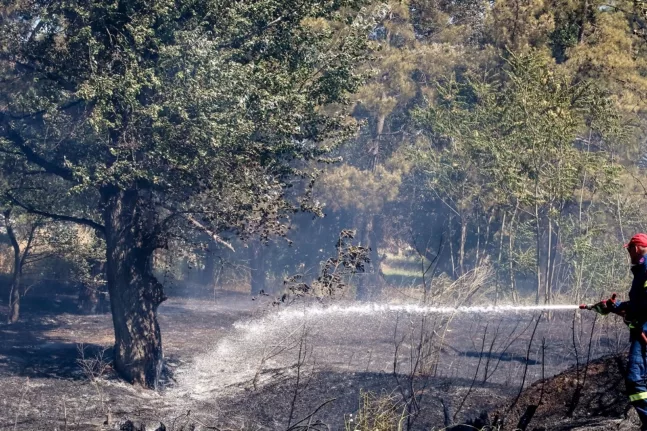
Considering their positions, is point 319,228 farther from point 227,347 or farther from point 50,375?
point 50,375

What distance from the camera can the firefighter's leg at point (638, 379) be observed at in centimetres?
880

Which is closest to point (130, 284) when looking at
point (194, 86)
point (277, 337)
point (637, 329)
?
point (194, 86)

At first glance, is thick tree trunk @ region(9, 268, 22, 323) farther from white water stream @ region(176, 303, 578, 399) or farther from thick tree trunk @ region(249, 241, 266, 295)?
thick tree trunk @ region(249, 241, 266, 295)

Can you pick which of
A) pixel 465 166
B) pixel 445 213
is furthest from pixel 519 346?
pixel 445 213

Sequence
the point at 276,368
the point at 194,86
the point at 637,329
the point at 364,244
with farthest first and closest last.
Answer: the point at 364,244
the point at 276,368
the point at 194,86
the point at 637,329

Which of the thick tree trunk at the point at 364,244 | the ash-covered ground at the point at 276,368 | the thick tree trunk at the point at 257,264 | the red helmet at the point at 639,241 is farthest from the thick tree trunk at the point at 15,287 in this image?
the red helmet at the point at 639,241

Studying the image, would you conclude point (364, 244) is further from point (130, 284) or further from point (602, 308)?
point (602, 308)

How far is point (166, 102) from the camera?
55.4 ft

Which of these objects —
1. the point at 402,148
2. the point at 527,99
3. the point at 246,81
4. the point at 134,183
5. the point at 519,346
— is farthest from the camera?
the point at 402,148

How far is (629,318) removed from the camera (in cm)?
924

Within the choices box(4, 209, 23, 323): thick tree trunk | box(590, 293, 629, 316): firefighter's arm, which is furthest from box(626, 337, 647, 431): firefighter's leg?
box(4, 209, 23, 323): thick tree trunk

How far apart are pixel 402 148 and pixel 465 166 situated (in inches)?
408

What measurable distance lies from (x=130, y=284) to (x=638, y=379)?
13.3 meters

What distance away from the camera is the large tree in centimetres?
1688
